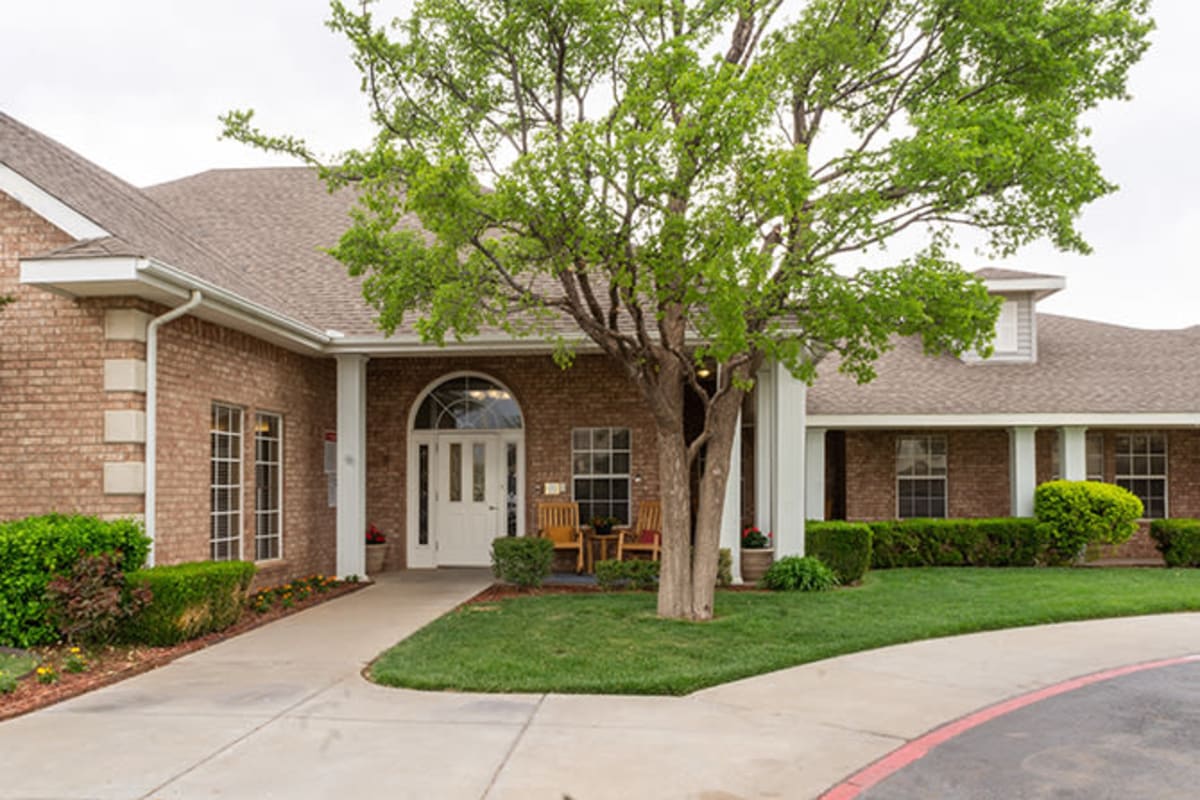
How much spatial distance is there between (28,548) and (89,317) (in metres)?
2.40

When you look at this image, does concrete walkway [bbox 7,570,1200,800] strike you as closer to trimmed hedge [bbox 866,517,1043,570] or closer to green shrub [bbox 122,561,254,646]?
green shrub [bbox 122,561,254,646]

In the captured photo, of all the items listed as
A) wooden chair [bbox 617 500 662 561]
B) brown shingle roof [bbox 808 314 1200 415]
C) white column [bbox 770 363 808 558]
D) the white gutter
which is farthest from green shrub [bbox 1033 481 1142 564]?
the white gutter

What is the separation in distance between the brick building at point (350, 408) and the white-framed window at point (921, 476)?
0.05 meters

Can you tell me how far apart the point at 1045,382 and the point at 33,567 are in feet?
57.1

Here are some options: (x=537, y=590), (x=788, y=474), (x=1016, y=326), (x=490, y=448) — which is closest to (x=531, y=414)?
(x=490, y=448)

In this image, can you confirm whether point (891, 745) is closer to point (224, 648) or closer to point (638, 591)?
point (224, 648)

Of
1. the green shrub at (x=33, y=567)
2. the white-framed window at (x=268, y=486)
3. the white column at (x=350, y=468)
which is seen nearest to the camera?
the green shrub at (x=33, y=567)

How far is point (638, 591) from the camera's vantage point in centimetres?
1292

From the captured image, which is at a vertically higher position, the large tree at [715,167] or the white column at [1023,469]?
the large tree at [715,167]

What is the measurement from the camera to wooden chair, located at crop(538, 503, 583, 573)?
14.7m

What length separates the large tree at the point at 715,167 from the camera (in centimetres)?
854

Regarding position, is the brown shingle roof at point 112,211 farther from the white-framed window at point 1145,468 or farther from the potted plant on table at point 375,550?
the white-framed window at point 1145,468

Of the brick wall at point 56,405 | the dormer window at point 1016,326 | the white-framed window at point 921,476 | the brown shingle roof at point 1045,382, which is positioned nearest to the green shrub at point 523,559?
the brick wall at point 56,405

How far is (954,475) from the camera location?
19.1 metres
